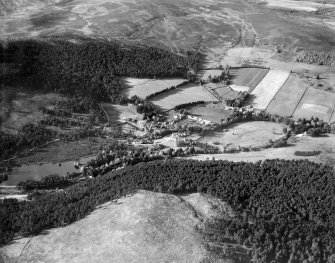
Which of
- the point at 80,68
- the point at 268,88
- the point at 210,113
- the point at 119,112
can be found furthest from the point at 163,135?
the point at 268,88

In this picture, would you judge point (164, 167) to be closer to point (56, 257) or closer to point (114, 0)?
point (56, 257)

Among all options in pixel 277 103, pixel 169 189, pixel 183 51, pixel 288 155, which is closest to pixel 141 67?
pixel 183 51

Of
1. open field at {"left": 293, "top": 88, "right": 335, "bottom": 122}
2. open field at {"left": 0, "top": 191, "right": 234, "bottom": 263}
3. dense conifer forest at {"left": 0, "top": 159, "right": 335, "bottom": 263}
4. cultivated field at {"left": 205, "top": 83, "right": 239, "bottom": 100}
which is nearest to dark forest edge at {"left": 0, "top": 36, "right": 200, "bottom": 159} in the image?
cultivated field at {"left": 205, "top": 83, "right": 239, "bottom": 100}

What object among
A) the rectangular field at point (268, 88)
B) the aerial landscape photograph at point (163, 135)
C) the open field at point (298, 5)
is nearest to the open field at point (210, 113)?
the aerial landscape photograph at point (163, 135)

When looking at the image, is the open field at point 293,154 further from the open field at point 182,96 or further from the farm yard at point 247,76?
the farm yard at point 247,76

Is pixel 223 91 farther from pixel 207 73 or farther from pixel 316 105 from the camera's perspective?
pixel 316 105

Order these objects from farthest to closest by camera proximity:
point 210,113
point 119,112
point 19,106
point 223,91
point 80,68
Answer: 1. point 223,91
2. point 80,68
3. point 210,113
4. point 119,112
5. point 19,106
